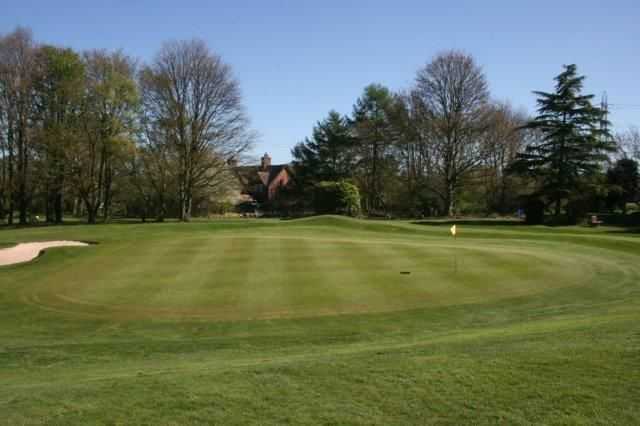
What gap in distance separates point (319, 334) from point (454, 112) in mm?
47933

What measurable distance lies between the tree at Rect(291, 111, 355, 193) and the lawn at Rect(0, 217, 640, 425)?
42101 millimetres

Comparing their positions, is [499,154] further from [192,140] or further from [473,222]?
[192,140]

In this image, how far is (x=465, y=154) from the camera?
5747 cm

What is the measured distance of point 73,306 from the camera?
1396 centimetres

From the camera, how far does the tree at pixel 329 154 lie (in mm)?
67312

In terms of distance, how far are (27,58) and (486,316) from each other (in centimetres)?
4668

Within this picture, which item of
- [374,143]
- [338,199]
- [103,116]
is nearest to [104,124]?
[103,116]

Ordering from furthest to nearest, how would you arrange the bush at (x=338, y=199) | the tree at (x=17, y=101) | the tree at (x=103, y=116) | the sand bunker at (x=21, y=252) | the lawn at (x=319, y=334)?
the bush at (x=338, y=199) < the tree at (x=103, y=116) < the tree at (x=17, y=101) < the sand bunker at (x=21, y=252) < the lawn at (x=319, y=334)

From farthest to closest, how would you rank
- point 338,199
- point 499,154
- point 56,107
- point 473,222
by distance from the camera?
point 499,154 < point 338,199 < point 56,107 < point 473,222

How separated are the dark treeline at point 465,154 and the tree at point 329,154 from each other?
A: 130 millimetres

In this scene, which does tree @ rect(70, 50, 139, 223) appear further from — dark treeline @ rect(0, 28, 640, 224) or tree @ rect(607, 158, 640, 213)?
tree @ rect(607, 158, 640, 213)

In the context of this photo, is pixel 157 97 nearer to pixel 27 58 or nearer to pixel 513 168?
pixel 27 58

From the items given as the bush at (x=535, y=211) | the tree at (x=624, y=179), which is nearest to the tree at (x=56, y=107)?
the bush at (x=535, y=211)

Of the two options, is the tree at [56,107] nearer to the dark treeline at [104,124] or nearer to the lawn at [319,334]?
the dark treeline at [104,124]
